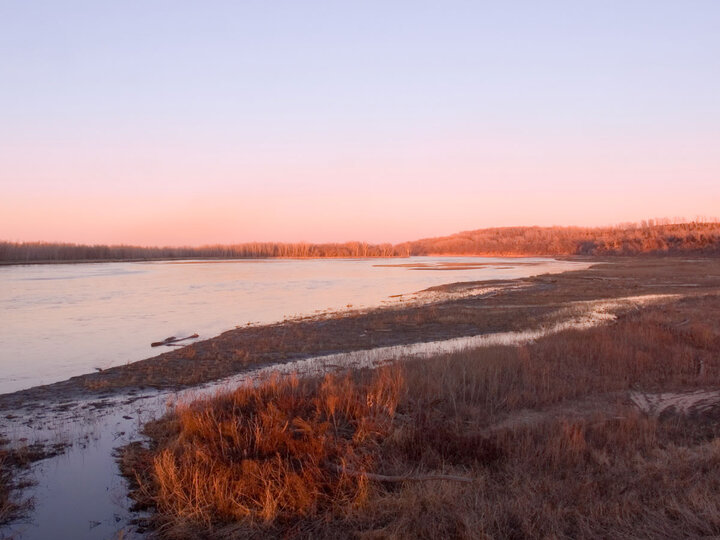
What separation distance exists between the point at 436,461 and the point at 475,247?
541 feet

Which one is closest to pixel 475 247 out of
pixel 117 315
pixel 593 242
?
pixel 593 242

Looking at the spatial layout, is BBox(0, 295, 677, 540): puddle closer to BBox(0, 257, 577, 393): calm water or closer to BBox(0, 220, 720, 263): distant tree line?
BBox(0, 257, 577, 393): calm water

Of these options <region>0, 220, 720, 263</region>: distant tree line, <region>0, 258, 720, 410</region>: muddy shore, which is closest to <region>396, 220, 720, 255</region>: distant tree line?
<region>0, 220, 720, 263</region>: distant tree line

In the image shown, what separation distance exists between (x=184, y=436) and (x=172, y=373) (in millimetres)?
5281

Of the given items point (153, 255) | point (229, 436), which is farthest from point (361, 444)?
point (153, 255)

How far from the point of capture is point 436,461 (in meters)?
5.93

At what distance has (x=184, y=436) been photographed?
6.78 m

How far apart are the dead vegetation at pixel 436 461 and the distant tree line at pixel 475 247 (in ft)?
269

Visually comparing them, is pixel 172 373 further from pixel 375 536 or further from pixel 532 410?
pixel 375 536

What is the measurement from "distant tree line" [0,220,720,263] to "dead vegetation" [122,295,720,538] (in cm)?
8184

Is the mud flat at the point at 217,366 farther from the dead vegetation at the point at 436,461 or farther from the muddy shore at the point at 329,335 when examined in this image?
the dead vegetation at the point at 436,461

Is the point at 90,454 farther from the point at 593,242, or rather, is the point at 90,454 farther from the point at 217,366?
the point at 593,242

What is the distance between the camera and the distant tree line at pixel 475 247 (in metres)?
82.1

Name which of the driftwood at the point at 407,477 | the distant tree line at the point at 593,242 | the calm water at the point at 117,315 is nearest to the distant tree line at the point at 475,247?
the distant tree line at the point at 593,242
